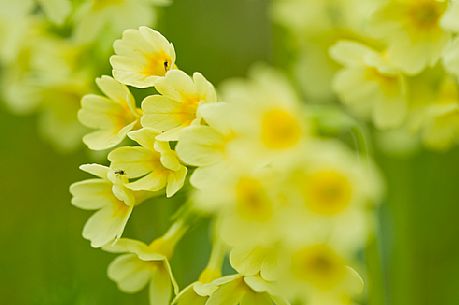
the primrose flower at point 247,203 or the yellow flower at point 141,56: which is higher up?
the yellow flower at point 141,56

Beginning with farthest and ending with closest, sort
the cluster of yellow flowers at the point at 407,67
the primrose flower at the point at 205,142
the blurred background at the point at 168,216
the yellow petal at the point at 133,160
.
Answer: the blurred background at the point at 168,216 → the cluster of yellow flowers at the point at 407,67 → the yellow petal at the point at 133,160 → the primrose flower at the point at 205,142

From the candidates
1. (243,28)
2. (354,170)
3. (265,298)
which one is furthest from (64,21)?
(243,28)

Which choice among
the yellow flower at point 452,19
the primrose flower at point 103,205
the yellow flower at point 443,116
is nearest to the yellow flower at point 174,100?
the primrose flower at point 103,205

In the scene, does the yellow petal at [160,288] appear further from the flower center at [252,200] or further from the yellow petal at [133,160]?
the flower center at [252,200]

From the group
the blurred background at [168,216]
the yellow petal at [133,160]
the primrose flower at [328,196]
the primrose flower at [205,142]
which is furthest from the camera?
the blurred background at [168,216]

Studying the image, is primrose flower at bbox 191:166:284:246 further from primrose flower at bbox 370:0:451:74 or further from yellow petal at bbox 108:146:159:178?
primrose flower at bbox 370:0:451:74
